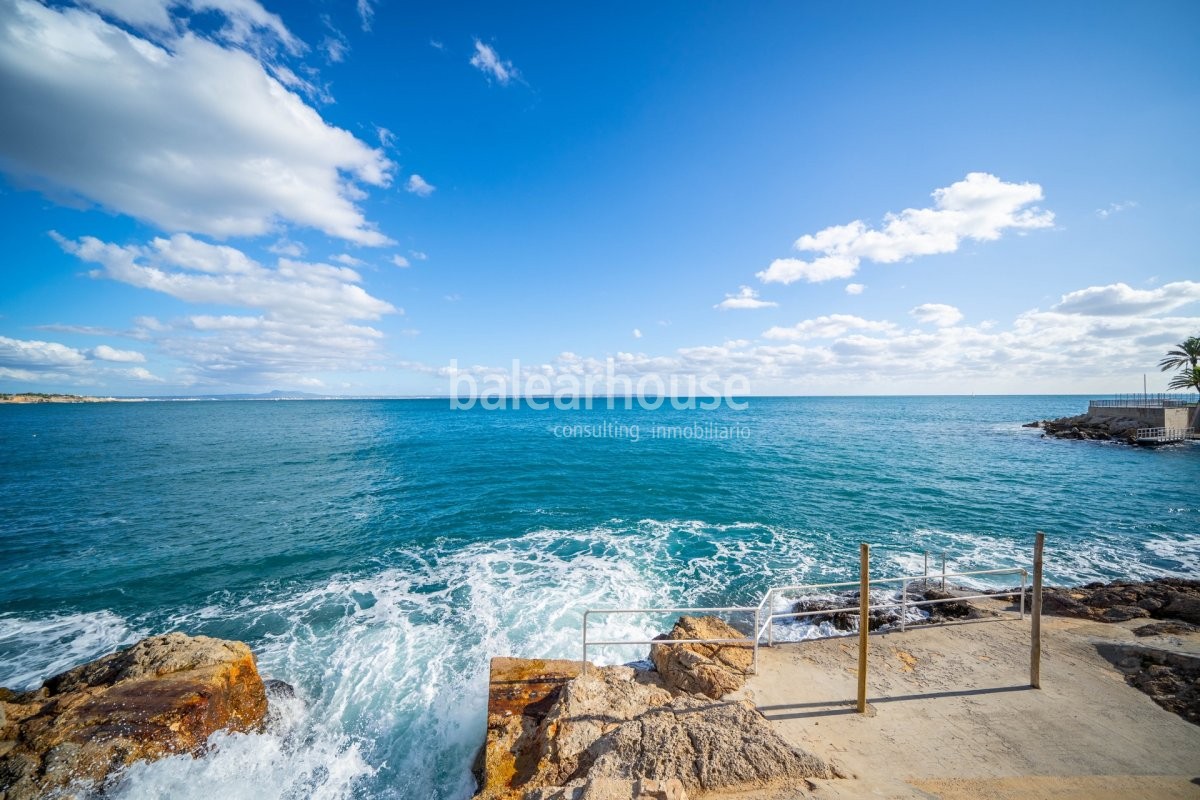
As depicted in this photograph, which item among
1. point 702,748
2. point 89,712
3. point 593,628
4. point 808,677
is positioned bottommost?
point 593,628

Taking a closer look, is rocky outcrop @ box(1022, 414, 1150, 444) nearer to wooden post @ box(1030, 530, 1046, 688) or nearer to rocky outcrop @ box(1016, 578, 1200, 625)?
rocky outcrop @ box(1016, 578, 1200, 625)

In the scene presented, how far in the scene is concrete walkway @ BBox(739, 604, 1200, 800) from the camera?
5699mm

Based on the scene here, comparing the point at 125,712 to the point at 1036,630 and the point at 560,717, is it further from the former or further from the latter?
the point at 1036,630

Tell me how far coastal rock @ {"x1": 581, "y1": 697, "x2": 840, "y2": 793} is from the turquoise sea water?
395 centimetres

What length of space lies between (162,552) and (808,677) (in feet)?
78.7

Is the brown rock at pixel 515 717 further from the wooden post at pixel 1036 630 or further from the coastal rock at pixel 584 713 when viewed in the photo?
the wooden post at pixel 1036 630

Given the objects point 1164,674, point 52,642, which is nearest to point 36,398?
point 52,642

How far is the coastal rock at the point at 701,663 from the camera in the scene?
773 cm

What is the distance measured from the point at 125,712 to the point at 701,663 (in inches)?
418

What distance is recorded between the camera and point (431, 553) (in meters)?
17.8

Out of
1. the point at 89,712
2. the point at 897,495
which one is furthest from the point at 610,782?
the point at 897,495

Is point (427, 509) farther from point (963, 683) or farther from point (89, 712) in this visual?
point (963, 683)

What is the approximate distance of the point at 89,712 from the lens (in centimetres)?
758

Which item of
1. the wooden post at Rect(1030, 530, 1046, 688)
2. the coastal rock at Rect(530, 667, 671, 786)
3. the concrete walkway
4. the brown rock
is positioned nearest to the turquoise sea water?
the brown rock
